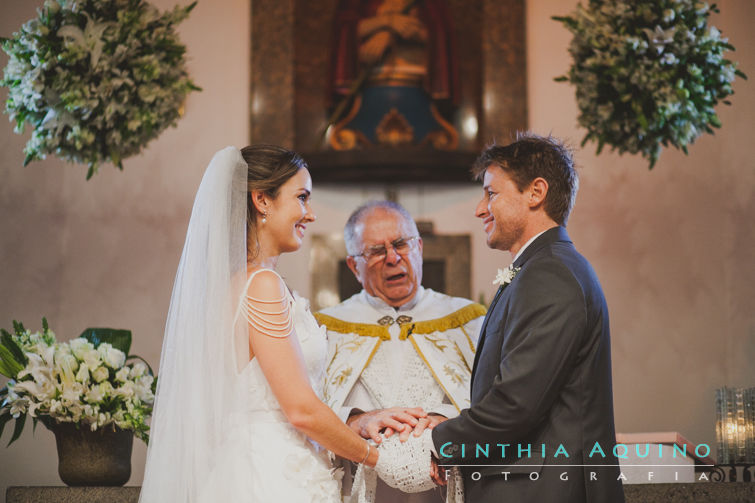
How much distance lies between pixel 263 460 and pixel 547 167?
4.95ft

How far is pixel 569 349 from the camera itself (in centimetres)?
256

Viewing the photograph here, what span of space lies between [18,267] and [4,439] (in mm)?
1361

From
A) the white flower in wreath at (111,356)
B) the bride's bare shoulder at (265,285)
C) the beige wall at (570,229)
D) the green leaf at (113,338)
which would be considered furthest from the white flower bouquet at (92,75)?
the beige wall at (570,229)

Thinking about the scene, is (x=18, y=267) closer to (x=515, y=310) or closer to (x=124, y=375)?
(x=124, y=375)

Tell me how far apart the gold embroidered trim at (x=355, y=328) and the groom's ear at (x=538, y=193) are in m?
1.23

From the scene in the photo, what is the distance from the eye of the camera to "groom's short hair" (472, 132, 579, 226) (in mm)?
2959

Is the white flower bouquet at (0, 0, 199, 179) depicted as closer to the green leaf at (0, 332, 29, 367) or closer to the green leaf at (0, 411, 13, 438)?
the green leaf at (0, 332, 29, 367)

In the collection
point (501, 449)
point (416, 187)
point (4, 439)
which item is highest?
point (416, 187)

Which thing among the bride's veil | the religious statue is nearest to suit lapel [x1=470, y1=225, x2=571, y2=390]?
the bride's veil

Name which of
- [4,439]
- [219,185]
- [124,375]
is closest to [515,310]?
[219,185]

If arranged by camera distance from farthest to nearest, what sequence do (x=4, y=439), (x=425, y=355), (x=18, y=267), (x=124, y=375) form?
(x=18, y=267), (x=4, y=439), (x=425, y=355), (x=124, y=375)

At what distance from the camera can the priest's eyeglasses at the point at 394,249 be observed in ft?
12.8

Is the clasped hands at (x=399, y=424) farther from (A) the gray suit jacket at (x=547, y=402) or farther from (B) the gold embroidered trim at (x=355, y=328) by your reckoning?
(B) the gold embroidered trim at (x=355, y=328)

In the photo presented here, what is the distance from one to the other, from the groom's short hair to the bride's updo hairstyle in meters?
0.84
